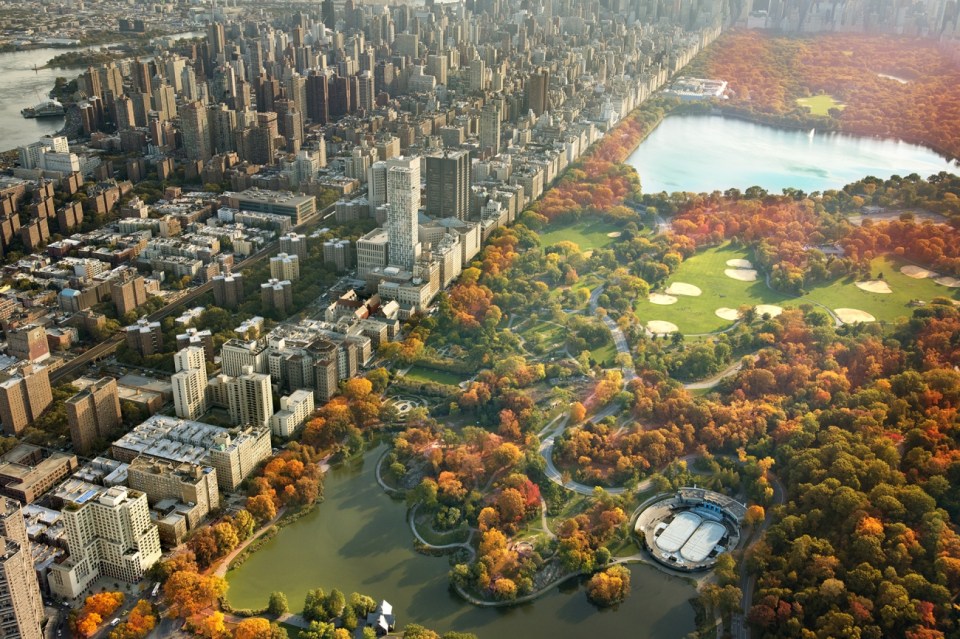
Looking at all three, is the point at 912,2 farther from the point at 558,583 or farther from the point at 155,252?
the point at 558,583

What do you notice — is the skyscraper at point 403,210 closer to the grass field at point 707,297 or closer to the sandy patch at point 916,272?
the grass field at point 707,297

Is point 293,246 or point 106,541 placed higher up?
point 293,246

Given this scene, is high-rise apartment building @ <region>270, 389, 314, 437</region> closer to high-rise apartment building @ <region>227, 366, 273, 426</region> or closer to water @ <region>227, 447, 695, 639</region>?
high-rise apartment building @ <region>227, 366, 273, 426</region>

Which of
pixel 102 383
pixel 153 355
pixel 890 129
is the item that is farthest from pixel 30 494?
pixel 890 129

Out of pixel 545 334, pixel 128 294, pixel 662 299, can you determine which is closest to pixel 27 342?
pixel 128 294

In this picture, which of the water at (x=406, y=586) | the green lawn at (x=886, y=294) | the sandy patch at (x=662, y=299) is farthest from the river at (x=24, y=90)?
the green lawn at (x=886, y=294)

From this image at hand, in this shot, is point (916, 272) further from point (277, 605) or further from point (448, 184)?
point (277, 605)
